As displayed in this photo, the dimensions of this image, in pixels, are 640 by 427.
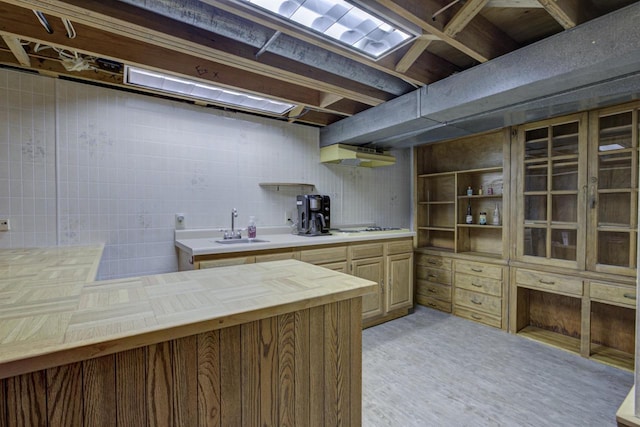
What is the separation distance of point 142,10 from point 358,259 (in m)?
2.52

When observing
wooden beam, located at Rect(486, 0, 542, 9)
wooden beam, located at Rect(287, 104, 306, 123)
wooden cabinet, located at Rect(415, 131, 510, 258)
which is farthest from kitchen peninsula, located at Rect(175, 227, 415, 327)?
wooden beam, located at Rect(486, 0, 542, 9)

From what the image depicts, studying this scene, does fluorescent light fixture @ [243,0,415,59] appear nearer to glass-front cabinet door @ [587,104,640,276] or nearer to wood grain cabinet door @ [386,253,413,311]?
glass-front cabinet door @ [587,104,640,276]

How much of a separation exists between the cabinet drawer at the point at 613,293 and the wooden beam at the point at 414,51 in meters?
2.33

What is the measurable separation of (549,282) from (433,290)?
1.22 meters

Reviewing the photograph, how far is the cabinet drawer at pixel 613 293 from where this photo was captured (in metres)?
2.24

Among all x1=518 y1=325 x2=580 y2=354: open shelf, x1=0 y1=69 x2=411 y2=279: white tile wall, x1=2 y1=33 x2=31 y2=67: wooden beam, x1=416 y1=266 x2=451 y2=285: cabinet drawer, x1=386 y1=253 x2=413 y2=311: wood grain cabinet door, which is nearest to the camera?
x1=2 y1=33 x2=31 y2=67: wooden beam

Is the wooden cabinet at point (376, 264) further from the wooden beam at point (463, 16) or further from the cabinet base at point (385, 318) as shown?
the wooden beam at point (463, 16)

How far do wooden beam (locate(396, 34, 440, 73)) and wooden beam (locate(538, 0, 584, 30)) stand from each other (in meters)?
0.51

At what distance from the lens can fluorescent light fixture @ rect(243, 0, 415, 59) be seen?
143 cm

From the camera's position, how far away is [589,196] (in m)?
2.46

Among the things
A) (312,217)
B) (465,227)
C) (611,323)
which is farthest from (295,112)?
(611,323)

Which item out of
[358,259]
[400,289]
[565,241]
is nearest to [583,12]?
[565,241]

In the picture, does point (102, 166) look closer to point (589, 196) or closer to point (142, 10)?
point (142, 10)

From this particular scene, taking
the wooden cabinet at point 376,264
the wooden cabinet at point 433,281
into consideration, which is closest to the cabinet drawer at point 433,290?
the wooden cabinet at point 433,281
